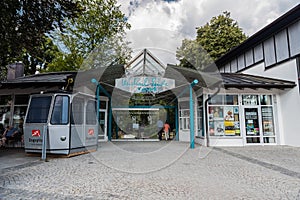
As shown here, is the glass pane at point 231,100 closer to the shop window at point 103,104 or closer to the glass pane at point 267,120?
the glass pane at point 267,120

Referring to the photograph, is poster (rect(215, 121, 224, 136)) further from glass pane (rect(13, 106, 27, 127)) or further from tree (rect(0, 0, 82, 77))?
glass pane (rect(13, 106, 27, 127))

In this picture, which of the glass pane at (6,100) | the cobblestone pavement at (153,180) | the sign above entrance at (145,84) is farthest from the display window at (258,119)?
the glass pane at (6,100)

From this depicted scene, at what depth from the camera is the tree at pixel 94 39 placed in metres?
17.7

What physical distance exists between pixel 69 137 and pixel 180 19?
29.8 feet

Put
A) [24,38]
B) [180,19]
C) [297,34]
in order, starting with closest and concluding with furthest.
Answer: [24,38] → [297,34] → [180,19]

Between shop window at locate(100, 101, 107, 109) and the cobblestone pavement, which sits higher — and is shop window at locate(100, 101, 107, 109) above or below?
above

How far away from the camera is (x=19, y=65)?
12.2 meters

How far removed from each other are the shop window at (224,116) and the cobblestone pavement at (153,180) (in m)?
3.72

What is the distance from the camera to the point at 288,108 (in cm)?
944

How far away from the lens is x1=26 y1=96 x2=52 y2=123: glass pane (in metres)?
6.44

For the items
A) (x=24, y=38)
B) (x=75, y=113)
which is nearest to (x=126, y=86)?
(x=75, y=113)

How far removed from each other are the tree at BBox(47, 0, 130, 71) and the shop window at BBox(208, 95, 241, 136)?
11197 mm

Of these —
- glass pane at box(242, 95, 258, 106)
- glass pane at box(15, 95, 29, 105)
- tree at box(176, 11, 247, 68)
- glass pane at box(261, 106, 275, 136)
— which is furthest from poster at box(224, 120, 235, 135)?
tree at box(176, 11, 247, 68)

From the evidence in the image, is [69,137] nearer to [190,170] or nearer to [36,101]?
[36,101]
